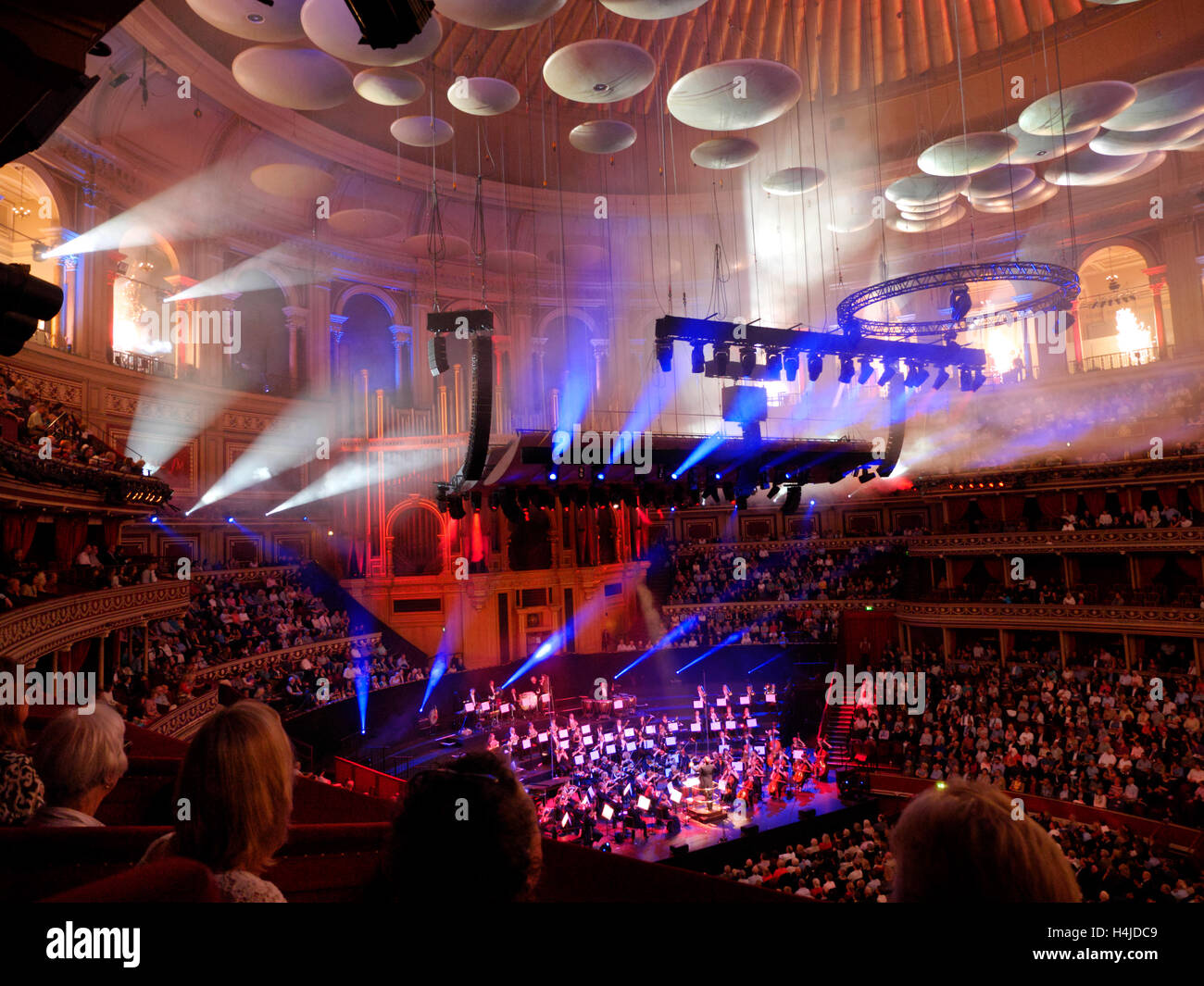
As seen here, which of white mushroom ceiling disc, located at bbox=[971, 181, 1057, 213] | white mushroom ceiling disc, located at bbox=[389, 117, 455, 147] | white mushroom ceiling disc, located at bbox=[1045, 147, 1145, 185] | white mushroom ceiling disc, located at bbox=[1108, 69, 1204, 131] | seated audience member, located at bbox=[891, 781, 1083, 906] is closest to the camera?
seated audience member, located at bbox=[891, 781, 1083, 906]

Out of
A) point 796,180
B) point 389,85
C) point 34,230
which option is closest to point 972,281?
point 796,180

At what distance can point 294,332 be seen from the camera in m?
24.7

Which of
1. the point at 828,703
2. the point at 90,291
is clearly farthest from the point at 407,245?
the point at 828,703

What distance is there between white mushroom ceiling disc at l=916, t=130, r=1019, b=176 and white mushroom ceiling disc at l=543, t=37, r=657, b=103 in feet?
21.7

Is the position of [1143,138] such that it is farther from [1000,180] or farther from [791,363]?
Result: [791,363]

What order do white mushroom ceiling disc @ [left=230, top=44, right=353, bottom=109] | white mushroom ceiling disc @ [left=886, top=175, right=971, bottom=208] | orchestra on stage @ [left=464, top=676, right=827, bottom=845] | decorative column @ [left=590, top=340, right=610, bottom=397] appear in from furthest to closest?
decorative column @ [left=590, top=340, right=610, bottom=397], white mushroom ceiling disc @ [left=886, top=175, right=971, bottom=208], orchestra on stage @ [left=464, top=676, right=827, bottom=845], white mushroom ceiling disc @ [left=230, top=44, right=353, bottom=109]

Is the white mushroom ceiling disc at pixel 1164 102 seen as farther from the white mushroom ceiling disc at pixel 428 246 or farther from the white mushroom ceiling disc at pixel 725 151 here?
the white mushroom ceiling disc at pixel 428 246

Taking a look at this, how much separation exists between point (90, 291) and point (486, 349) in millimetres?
13542

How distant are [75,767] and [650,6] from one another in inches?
517

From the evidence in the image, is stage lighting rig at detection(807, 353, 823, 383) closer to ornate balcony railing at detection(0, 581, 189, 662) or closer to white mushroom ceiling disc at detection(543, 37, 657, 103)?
white mushroom ceiling disc at detection(543, 37, 657, 103)

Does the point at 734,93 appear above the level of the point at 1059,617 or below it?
above

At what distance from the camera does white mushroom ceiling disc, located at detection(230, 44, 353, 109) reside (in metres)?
14.0

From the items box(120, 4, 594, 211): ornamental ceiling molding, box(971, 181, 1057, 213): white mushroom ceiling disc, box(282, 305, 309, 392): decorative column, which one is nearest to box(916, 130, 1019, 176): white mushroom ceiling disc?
box(971, 181, 1057, 213): white mushroom ceiling disc

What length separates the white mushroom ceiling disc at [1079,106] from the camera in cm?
1442
